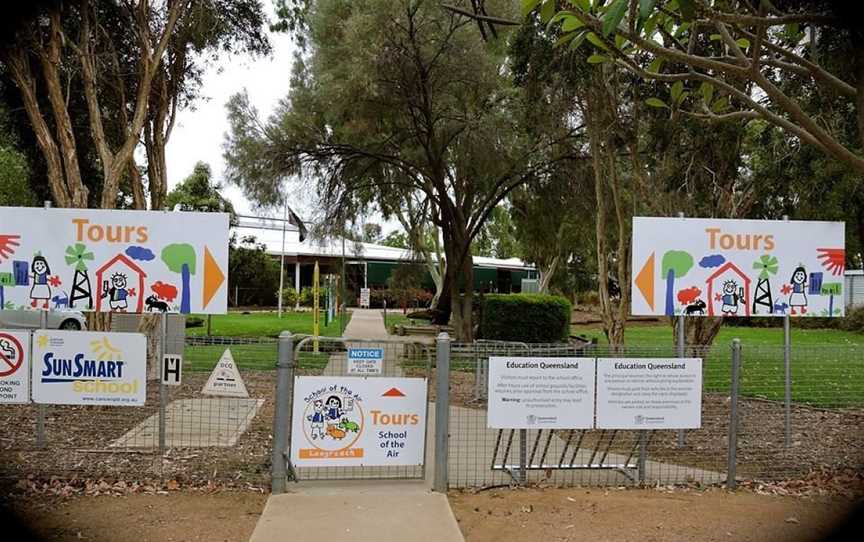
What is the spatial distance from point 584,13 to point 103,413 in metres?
7.20

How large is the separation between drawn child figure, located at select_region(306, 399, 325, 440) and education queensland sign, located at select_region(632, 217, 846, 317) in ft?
11.1

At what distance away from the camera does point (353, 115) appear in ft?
54.1

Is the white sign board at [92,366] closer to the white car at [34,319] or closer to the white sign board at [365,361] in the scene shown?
the white sign board at [365,361]

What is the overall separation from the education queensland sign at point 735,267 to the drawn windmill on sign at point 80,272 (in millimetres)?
5412

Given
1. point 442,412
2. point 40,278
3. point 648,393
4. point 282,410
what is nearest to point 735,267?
point 648,393

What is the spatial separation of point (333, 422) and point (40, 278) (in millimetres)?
3262

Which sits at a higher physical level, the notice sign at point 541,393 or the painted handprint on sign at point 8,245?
the painted handprint on sign at point 8,245

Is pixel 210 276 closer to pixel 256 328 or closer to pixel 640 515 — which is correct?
pixel 640 515

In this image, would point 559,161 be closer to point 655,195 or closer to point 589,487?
point 655,195

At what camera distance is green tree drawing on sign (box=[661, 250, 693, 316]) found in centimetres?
719

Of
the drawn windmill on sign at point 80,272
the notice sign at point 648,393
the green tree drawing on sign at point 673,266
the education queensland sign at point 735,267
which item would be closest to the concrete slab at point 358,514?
the notice sign at point 648,393

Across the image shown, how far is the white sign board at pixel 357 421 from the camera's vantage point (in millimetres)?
6047

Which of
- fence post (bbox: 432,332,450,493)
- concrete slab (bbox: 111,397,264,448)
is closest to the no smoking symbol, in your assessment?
concrete slab (bbox: 111,397,264,448)

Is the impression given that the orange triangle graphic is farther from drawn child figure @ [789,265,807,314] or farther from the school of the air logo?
the school of the air logo
